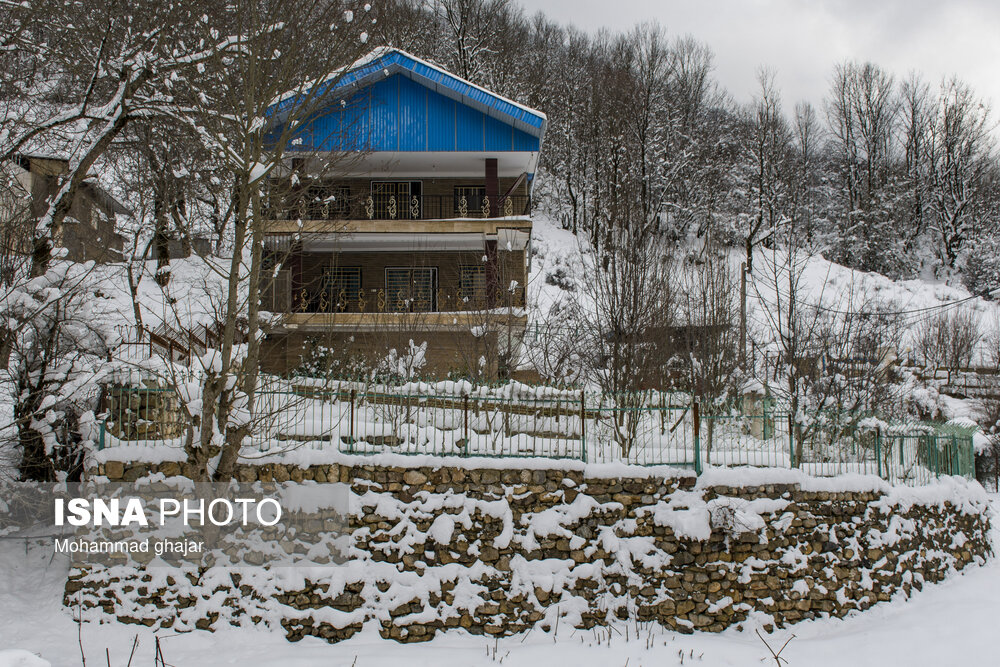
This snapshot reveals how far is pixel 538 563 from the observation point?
30.2 ft

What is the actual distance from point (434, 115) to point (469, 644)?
14.8 meters

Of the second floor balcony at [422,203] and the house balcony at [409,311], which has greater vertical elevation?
the second floor balcony at [422,203]

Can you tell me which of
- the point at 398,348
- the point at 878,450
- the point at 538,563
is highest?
the point at 398,348

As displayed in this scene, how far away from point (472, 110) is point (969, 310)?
86.4ft

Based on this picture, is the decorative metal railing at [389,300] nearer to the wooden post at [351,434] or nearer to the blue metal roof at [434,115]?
the blue metal roof at [434,115]

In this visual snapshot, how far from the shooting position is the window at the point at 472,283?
18570 millimetres

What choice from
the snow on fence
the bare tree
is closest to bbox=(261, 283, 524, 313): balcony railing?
the snow on fence

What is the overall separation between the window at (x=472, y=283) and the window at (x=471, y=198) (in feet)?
5.62

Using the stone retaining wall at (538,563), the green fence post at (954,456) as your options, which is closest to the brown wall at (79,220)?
the stone retaining wall at (538,563)

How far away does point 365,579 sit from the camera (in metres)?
8.88

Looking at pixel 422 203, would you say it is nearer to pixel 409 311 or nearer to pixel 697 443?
pixel 409 311

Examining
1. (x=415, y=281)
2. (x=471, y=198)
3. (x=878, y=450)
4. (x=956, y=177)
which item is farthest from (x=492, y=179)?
(x=956, y=177)

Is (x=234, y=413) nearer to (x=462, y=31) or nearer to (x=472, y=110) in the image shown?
(x=472, y=110)

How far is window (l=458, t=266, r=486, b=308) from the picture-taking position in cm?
1857
